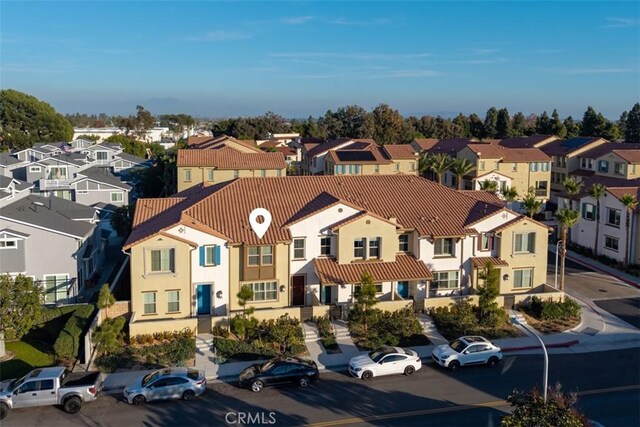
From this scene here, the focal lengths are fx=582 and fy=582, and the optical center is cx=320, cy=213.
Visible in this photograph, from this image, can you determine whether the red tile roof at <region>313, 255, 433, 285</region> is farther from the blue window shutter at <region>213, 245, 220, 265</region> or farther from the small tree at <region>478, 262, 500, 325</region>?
the blue window shutter at <region>213, 245, 220, 265</region>

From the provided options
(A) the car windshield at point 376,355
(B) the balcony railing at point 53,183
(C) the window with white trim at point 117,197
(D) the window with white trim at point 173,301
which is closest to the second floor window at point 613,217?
(A) the car windshield at point 376,355

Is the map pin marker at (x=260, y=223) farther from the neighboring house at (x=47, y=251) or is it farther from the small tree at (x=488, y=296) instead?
the small tree at (x=488, y=296)

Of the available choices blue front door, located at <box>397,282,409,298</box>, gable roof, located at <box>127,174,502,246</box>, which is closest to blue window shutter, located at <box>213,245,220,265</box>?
gable roof, located at <box>127,174,502,246</box>

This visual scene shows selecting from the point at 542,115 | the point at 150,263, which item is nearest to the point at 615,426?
the point at 150,263

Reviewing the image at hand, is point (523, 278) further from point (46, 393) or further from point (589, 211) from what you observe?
point (46, 393)

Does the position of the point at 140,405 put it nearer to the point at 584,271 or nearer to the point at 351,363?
the point at 351,363

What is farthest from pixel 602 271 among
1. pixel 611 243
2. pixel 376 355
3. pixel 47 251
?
pixel 47 251

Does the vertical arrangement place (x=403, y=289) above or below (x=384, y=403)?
above
